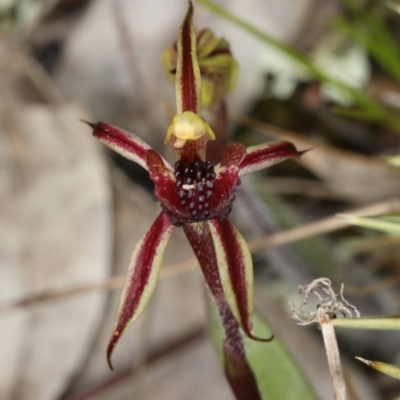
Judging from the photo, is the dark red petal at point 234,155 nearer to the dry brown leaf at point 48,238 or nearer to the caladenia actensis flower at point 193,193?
the caladenia actensis flower at point 193,193

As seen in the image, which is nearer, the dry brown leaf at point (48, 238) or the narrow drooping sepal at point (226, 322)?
the narrow drooping sepal at point (226, 322)

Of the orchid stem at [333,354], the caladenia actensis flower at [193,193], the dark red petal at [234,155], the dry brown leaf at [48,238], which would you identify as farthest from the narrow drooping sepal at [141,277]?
the dry brown leaf at [48,238]

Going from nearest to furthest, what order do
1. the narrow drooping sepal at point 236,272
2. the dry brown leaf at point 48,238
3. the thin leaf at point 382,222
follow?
the narrow drooping sepal at point 236,272, the thin leaf at point 382,222, the dry brown leaf at point 48,238

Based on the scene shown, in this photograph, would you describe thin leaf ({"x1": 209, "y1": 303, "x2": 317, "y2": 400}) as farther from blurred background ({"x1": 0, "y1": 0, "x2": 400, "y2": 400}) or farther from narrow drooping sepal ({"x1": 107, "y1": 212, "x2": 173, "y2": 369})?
narrow drooping sepal ({"x1": 107, "y1": 212, "x2": 173, "y2": 369})

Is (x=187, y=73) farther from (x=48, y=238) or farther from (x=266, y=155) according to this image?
(x=48, y=238)

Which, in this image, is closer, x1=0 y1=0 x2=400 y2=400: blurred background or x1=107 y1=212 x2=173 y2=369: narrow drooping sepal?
x1=107 y1=212 x2=173 y2=369: narrow drooping sepal

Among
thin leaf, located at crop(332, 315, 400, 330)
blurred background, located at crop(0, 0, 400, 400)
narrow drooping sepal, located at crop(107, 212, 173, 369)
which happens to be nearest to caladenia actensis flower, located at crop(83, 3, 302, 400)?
narrow drooping sepal, located at crop(107, 212, 173, 369)

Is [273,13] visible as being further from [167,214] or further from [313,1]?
[167,214]
